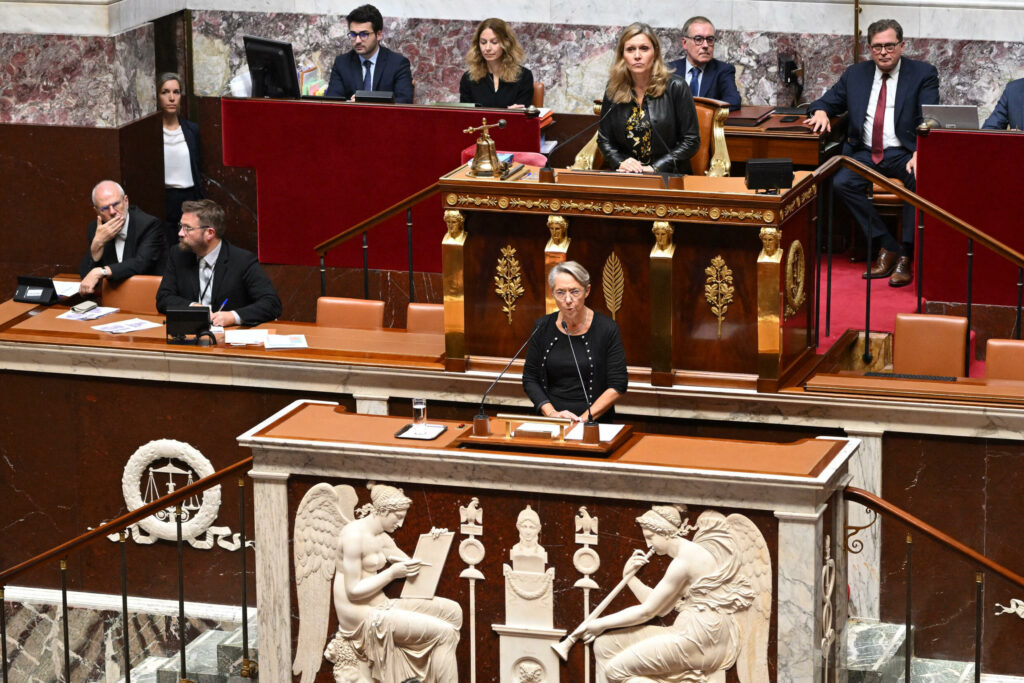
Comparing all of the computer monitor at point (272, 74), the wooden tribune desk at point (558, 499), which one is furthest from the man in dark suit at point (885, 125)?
the wooden tribune desk at point (558, 499)

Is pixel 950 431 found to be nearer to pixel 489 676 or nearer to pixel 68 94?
pixel 489 676

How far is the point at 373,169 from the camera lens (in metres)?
10.0

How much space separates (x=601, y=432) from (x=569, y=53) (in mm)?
5551

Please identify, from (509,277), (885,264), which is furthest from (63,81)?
(885,264)

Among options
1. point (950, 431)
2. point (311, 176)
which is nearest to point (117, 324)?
point (311, 176)

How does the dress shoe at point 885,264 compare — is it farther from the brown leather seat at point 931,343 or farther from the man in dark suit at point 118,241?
the man in dark suit at point 118,241

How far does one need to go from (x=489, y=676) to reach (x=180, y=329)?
111 inches

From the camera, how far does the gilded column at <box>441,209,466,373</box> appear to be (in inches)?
314

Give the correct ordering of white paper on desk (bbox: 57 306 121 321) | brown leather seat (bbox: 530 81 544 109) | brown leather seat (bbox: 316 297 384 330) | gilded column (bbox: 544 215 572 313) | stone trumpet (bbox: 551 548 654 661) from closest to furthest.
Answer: stone trumpet (bbox: 551 548 654 661) → gilded column (bbox: 544 215 572 313) → brown leather seat (bbox: 316 297 384 330) → white paper on desk (bbox: 57 306 121 321) → brown leather seat (bbox: 530 81 544 109)

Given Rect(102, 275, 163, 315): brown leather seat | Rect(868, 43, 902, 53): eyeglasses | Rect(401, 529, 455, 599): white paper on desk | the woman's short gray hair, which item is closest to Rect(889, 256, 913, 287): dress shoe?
Rect(868, 43, 902, 53): eyeglasses

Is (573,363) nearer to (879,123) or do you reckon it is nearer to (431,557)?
(431,557)

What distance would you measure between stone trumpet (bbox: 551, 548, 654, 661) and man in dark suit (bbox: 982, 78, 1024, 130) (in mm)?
4280

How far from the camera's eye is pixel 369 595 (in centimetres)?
629

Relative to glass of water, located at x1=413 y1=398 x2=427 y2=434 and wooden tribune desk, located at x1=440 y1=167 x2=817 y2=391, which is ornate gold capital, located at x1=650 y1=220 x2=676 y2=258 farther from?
glass of water, located at x1=413 y1=398 x2=427 y2=434
